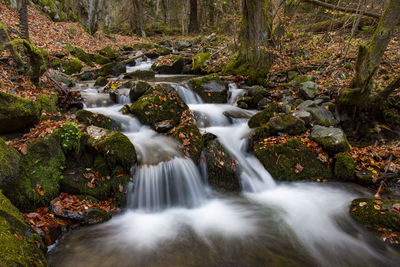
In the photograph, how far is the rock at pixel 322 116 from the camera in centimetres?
672

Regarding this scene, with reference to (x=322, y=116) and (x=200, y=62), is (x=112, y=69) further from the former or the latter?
(x=322, y=116)

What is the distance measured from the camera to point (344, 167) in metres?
5.50

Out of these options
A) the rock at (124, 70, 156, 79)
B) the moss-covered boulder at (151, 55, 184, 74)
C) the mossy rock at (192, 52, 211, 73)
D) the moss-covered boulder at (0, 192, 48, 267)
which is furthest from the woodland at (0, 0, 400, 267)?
the moss-covered boulder at (151, 55, 184, 74)

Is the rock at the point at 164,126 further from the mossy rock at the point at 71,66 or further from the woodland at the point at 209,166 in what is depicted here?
the mossy rock at the point at 71,66

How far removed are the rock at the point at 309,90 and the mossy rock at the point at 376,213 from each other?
4.46 metres

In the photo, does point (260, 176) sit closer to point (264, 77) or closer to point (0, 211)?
point (0, 211)

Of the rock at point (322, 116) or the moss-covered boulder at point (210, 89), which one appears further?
the moss-covered boulder at point (210, 89)

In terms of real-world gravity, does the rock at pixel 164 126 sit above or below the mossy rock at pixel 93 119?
below

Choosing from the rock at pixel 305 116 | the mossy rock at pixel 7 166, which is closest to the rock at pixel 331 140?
the rock at pixel 305 116

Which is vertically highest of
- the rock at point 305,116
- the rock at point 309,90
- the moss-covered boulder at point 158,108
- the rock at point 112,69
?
the rock at point 112,69

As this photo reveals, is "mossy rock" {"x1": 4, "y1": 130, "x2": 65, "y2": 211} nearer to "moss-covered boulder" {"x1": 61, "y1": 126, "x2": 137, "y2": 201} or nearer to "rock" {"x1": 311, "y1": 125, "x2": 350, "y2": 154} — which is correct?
"moss-covered boulder" {"x1": 61, "y1": 126, "x2": 137, "y2": 201}

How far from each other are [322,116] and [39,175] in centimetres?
730

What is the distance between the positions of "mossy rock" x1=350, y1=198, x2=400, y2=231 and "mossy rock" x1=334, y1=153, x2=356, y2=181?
1.11 m

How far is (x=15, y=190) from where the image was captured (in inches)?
136
